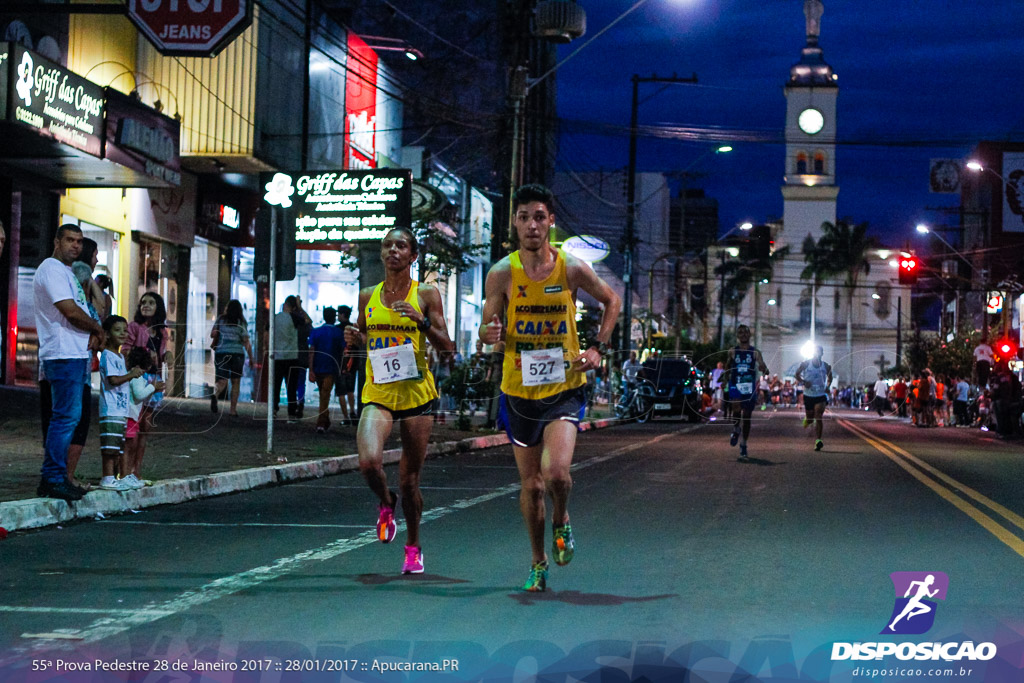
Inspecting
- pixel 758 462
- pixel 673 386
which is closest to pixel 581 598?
pixel 758 462

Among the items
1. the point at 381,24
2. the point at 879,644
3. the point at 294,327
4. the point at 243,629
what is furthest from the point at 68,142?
the point at 381,24

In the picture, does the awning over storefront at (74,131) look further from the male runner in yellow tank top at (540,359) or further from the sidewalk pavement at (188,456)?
the male runner in yellow tank top at (540,359)

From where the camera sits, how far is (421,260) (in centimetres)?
2361

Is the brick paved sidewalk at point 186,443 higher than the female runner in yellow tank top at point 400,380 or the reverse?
the reverse

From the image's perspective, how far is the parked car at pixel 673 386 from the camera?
1523 inches

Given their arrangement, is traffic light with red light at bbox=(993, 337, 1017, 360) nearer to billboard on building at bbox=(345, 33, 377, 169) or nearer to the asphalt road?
billboard on building at bbox=(345, 33, 377, 169)

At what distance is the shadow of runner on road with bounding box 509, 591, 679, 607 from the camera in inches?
248

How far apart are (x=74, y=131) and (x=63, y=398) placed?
10840 millimetres

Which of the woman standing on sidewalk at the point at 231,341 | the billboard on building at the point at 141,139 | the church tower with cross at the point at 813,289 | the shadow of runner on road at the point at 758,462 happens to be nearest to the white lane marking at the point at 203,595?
the shadow of runner on road at the point at 758,462

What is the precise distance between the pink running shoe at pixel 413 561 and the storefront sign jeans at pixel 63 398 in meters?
3.31

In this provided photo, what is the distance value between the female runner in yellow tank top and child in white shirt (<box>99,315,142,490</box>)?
3432 millimetres

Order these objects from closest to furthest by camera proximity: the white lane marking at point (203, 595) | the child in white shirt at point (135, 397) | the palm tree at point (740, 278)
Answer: the white lane marking at point (203, 595) < the child in white shirt at point (135, 397) < the palm tree at point (740, 278)

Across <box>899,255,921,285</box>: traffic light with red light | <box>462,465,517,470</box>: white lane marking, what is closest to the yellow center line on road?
<box>462,465,517,470</box>: white lane marking

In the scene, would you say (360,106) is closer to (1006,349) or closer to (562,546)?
(1006,349)
